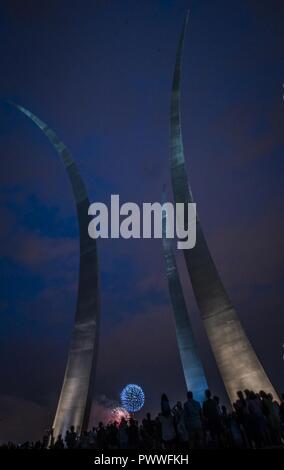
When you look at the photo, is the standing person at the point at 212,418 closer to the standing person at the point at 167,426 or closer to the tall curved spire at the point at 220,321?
the standing person at the point at 167,426

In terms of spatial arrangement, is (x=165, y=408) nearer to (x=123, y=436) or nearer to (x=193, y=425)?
(x=193, y=425)

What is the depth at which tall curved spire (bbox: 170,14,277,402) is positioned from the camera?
11516 mm

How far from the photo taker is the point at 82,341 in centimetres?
1599

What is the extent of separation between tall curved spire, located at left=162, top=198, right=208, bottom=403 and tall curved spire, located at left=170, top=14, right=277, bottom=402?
18.0 feet

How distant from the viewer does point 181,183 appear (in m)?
15.9

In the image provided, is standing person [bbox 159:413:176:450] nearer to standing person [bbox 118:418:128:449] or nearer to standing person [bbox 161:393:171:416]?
standing person [bbox 161:393:171:416]

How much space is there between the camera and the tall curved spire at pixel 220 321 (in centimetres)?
1152

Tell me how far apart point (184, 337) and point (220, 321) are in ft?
23.1

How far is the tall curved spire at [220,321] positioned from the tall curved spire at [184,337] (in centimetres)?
549

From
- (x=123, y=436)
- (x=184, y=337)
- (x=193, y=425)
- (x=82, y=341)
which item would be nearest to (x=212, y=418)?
(x=193, y=425)

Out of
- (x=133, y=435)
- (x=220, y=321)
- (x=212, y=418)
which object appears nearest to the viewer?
(x=212, y=418)

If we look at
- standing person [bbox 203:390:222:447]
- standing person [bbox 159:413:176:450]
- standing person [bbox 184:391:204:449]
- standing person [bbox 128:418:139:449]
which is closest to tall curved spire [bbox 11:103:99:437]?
standing person [bbox 128:418:139:449]
